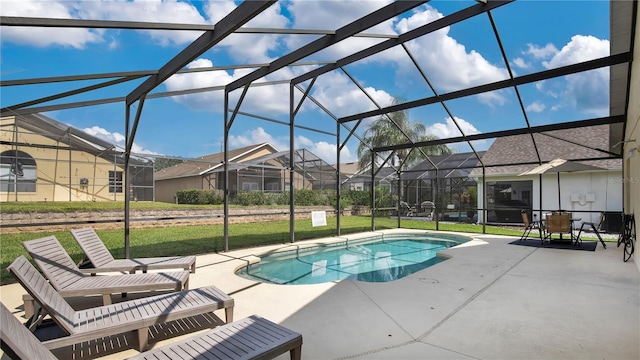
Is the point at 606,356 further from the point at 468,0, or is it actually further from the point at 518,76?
the point at 518,76

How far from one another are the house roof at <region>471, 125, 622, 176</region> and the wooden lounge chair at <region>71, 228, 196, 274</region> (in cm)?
1326

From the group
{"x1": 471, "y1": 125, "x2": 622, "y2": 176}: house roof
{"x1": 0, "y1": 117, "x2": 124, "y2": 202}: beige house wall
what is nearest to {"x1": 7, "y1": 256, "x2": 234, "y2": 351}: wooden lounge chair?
{"x1": 0, "y1": 117, "x2": 124, "y2": 202}: beige house wall

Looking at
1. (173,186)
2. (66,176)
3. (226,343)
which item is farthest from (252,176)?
(226,343)

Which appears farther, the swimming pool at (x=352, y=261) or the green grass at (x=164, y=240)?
the green grass at (x=164, y=240)

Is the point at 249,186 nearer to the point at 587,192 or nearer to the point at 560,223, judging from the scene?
the point at 560,223

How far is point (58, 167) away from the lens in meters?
11.9

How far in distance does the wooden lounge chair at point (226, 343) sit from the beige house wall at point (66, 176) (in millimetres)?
9728

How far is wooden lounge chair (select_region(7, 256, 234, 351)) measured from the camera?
2564mm

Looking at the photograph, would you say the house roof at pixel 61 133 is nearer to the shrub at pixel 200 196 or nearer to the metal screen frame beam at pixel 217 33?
the metal screen frame beam at pixel 217 33

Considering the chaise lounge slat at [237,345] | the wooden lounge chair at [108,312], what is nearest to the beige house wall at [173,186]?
the wooden lounge chair at [108,312]

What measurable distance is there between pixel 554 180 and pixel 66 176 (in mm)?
20207

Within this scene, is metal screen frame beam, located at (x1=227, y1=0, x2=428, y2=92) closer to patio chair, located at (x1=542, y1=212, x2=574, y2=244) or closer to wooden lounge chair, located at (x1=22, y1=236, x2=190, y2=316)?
wooden lounge chair, located at (x1=22, y1=236, x2=190, y2=316)

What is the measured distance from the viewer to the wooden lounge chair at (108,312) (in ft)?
8.41

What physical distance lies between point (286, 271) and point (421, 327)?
424cm
